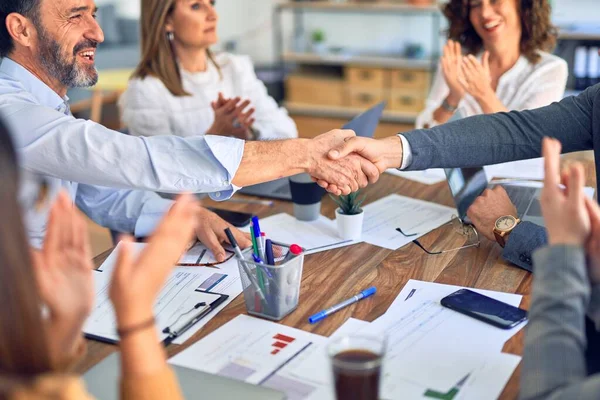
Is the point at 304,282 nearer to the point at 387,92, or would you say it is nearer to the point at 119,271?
the point at 119,271

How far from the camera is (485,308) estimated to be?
1.25 meters

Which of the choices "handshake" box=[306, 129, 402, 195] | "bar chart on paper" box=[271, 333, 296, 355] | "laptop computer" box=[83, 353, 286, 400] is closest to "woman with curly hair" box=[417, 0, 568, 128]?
"handshake" box=[306, 129, 402, 195]

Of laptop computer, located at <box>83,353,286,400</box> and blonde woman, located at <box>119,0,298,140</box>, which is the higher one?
blonde woman, located at <box>119,0,298,140</box>

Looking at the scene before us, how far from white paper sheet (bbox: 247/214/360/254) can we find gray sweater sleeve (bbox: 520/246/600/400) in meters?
0.69

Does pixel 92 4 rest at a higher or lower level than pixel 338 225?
higher

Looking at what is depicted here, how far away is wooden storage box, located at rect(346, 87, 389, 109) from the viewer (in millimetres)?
5387

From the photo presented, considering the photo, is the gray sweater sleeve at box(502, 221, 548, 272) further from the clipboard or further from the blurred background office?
the blurred background office

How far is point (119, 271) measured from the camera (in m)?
0.81

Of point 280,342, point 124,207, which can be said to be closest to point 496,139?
point 280,342

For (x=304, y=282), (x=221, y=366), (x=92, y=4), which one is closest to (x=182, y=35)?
(x=92, y=4)

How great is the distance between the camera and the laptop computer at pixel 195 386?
99 centimetres

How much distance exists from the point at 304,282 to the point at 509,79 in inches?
61.6

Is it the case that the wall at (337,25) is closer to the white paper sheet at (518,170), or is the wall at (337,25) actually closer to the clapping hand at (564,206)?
the white paper sheet at (518,170)

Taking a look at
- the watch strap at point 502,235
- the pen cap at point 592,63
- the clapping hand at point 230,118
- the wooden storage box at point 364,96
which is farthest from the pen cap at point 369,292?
the wooden storage box at point 364,96
